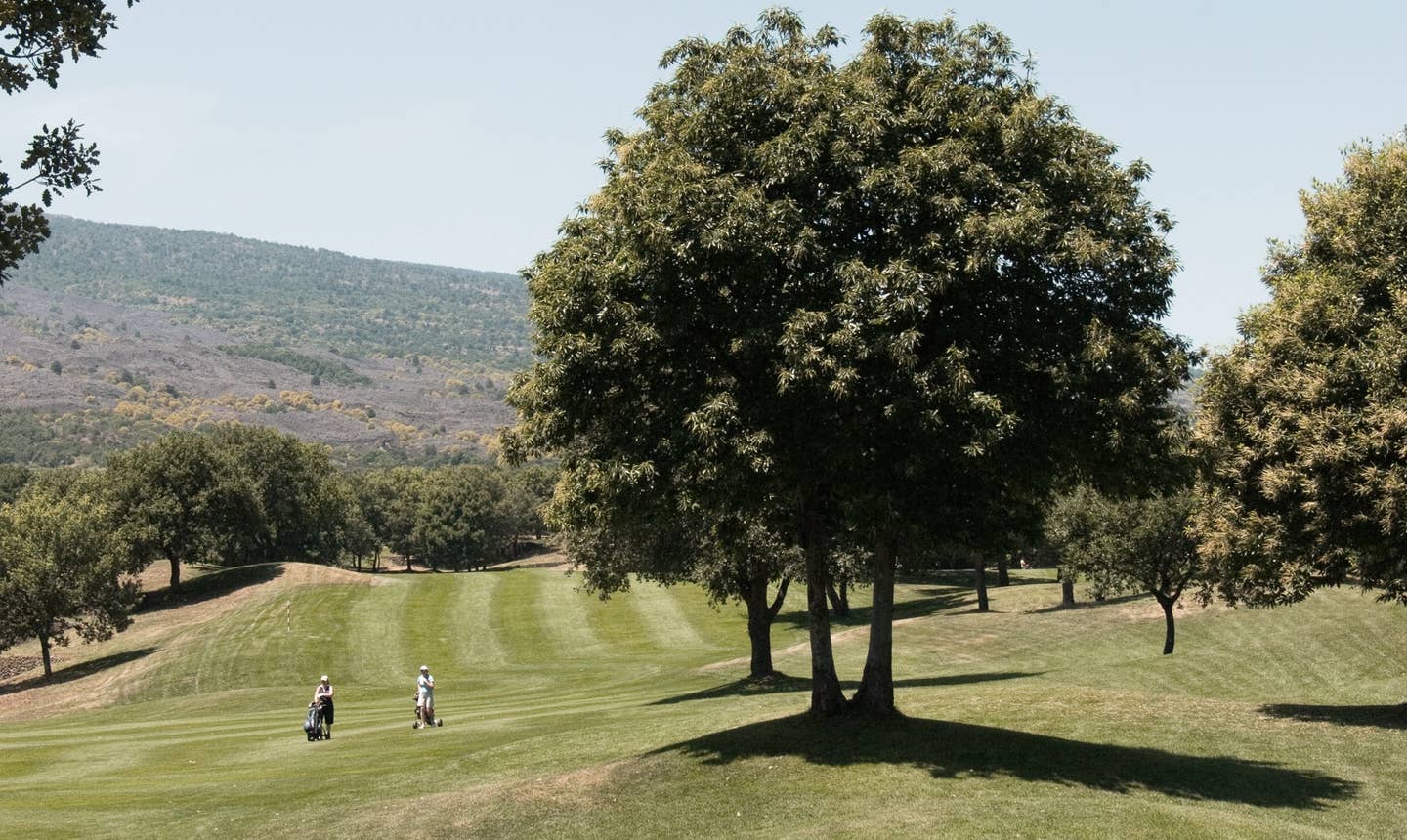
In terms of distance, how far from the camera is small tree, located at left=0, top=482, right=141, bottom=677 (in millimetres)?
72188

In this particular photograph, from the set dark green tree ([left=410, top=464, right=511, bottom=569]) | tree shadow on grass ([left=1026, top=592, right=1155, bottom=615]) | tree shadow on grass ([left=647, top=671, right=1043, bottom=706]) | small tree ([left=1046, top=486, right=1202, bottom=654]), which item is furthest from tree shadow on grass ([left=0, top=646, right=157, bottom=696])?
dark green tree ([left=410, top=464, right=511, bottom=569])

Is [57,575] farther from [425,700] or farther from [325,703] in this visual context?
[425,700]

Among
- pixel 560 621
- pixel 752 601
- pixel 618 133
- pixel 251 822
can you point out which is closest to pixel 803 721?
pixel 251 822

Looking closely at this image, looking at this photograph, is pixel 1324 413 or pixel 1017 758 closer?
pixel 1017 758

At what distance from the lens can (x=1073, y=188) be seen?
79.0ft

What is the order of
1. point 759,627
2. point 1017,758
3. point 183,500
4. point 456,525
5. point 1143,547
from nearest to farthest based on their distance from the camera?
1. point 1017,758
2. point 759,627
3. point 1143,547
4. point 183,500
5. point 456,525

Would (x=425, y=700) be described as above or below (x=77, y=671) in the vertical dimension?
above

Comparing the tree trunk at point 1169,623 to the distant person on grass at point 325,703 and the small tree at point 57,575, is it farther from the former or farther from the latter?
the small tree at point 57,575

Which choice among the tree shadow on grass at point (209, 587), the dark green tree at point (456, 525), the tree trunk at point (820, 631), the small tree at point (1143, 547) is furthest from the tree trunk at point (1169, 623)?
the dark green tree at point (456, 525)

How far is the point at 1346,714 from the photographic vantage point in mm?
29484

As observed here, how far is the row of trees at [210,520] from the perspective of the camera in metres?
73.6

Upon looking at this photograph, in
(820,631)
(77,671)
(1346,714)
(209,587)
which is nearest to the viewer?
(820,631)

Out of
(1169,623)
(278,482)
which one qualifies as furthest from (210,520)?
(1169,623)

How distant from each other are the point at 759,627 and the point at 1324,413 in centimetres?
2726
